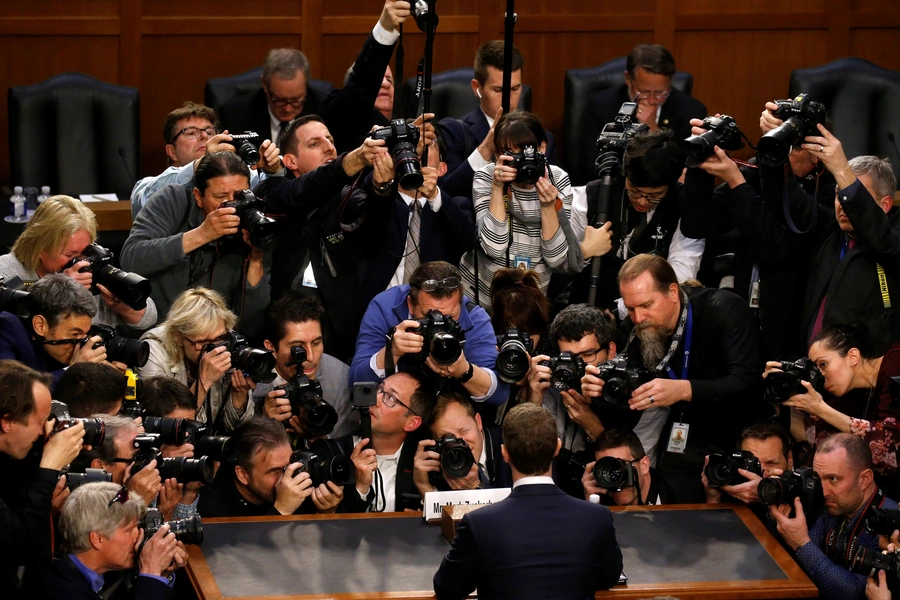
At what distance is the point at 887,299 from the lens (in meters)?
4.66

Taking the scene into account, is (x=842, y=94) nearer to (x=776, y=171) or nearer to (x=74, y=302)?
(x=776, y=171)

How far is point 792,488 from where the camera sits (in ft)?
13.6

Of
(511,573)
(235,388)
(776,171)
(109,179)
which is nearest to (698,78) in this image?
(776,171)

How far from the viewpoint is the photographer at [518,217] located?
500 centimetres

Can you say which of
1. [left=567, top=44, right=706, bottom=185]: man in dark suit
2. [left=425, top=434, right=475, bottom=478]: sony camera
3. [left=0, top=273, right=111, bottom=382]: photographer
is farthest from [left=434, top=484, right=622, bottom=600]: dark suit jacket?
[left=567, top=44, right=706, bottom=185]: man in dark suit

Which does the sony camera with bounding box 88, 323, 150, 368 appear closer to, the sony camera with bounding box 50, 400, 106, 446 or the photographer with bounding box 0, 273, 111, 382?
the photographer with bounding box 0, 273, 111, 382

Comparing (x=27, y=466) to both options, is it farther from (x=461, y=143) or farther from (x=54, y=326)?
(x=461, y=143)

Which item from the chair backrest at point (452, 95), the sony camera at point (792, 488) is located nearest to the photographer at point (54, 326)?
the sony camera at point (792, 488)

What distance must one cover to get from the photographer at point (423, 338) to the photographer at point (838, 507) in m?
1.10

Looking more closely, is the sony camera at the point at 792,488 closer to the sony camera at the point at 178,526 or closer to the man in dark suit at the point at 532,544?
the man in dark suit at the point at 532,544

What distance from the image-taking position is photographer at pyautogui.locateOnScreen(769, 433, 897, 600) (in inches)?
164

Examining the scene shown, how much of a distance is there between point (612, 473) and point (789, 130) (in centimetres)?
137

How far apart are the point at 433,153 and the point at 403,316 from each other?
732 millimetres

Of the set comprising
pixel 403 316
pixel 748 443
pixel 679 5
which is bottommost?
pixel 748 443
